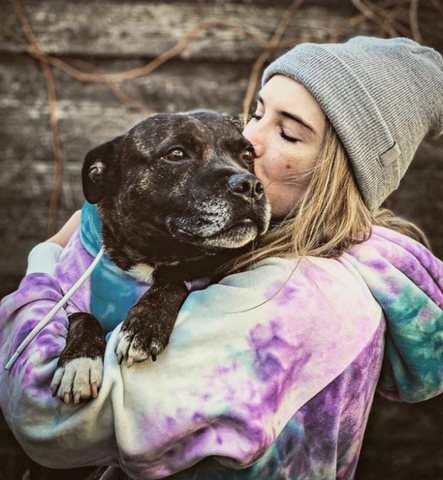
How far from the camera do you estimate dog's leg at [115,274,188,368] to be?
138 cm

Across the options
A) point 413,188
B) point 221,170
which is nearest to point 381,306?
point 221,170

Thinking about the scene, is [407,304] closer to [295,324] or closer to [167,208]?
[295,324]

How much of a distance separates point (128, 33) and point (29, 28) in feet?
1.22

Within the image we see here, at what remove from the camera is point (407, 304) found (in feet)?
5.18

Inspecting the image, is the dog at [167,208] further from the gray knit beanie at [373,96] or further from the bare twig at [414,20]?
the bare twig at [414,20]

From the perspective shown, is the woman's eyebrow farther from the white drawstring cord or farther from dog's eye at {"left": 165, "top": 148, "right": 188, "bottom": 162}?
the white drawstring cord

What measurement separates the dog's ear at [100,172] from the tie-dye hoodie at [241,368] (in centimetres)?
12

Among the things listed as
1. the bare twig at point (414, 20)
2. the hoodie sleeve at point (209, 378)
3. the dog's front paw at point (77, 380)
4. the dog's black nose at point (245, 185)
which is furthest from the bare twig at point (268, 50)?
the dog's front paw at point (77, 380)

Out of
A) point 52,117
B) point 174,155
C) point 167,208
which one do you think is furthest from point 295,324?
point 52,117

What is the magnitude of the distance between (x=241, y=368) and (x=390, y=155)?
0.71 metres

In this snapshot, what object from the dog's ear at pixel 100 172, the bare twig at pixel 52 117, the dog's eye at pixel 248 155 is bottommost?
the bare twig at pixel 52 117

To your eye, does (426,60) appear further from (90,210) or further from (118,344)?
(118,344)

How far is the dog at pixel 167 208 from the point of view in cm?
152

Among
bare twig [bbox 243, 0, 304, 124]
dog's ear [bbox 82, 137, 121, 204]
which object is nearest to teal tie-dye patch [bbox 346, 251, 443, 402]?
dog's ear [bbox 82, 137, 121, 204]
